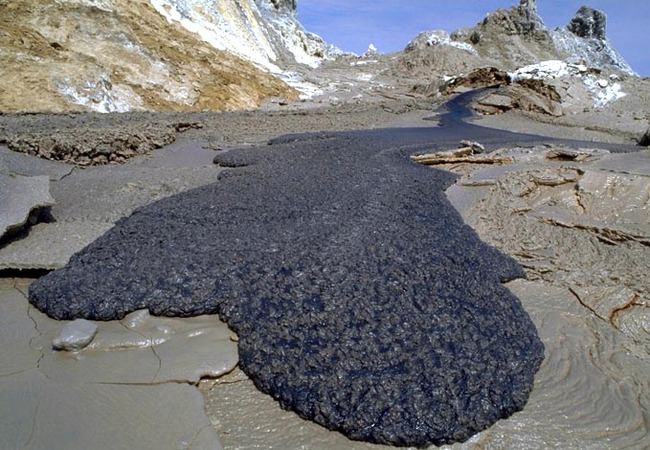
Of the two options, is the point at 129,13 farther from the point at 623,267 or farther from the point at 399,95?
the point at 623,267

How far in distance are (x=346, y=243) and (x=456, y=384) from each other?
5.06 feet

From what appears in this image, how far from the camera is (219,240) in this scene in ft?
11.4

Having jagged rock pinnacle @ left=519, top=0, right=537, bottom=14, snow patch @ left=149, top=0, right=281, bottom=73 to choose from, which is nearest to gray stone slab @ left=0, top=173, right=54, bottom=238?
snow patch @ left=149, top=0, right=281, bottom=73

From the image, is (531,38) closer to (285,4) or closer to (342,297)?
(285,4)

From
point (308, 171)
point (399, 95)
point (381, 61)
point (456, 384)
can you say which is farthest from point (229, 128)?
point (381, 61)

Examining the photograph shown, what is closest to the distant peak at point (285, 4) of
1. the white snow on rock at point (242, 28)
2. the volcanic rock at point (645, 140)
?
the white snow on rock at point (242, 28)

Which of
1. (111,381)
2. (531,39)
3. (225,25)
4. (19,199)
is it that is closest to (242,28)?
(225,25)

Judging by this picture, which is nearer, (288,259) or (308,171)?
(288,259)

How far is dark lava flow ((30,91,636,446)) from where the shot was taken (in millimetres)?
2090

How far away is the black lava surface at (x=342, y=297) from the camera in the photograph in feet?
6.85

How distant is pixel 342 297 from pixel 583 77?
52.6 feet

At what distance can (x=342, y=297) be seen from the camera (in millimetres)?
2768

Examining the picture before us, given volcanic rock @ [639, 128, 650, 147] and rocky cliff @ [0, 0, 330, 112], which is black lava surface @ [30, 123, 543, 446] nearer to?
rocky cliff @ [0, 0, 330, 112]

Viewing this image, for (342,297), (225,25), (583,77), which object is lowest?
(342,297)
